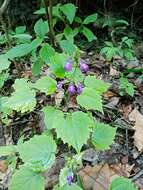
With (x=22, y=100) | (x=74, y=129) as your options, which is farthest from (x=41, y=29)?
(x=74, y=129)

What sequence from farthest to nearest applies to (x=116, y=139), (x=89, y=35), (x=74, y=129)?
(x=89, y=35) → (x=116, y=139) → (x=74, y=129)

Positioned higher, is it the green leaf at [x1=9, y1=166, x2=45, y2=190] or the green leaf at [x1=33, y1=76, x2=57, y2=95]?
the green leaf at [x1=33, y1=76, x2=57, y2=95]

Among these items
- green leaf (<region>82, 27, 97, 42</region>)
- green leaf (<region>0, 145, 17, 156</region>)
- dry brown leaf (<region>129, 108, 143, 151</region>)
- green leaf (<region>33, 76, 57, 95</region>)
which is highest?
green leaf (<region>33, 76, 57, 95</region>)

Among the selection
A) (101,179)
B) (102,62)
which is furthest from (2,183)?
(102,62)

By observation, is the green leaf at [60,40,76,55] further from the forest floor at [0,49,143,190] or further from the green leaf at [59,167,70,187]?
the green leaf at [59,167,70,187]

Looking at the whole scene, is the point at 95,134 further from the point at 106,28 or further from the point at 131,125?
the point at 106,28

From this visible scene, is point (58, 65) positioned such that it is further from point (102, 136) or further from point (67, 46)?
point (67, 46)

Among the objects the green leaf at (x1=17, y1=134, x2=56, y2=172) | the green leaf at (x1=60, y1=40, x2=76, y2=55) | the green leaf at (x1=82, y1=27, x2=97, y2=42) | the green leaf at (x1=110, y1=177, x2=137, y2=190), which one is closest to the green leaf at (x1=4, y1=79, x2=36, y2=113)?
the green leaf at (x1=17, y1=134, x2=56, y2=172)

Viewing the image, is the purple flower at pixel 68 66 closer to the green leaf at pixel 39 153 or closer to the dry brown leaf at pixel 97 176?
the green leaf at pixel 39 153
